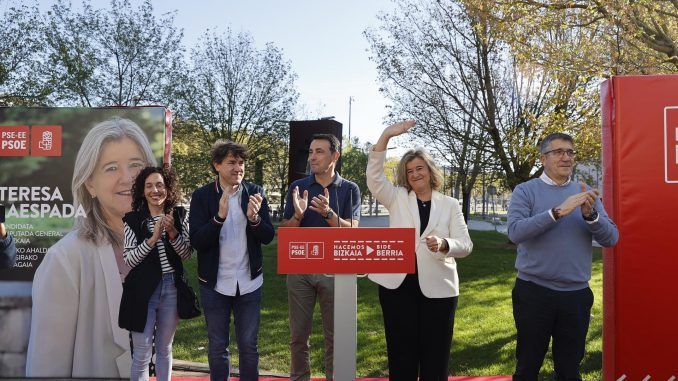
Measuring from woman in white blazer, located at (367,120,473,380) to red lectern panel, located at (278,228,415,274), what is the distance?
2.00 feet

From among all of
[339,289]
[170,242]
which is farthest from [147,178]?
[339,289]

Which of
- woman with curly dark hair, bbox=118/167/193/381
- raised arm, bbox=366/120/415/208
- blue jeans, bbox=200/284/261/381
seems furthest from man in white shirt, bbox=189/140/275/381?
raised arm, bbox=366/120/415/208

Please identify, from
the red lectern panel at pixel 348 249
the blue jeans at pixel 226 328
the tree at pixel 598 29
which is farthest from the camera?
the tree at pixel 598 29

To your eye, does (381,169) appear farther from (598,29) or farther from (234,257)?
(598,29)

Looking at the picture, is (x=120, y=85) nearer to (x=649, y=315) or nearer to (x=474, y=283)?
(x=474, y=283)

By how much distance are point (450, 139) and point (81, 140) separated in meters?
13.6

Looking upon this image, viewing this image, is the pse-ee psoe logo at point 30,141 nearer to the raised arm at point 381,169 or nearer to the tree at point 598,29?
the raised arm at point 381,169

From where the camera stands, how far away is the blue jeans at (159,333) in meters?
3.18

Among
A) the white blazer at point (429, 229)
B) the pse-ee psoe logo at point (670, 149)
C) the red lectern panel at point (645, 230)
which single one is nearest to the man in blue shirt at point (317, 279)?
the white blazer at point (429, 229)

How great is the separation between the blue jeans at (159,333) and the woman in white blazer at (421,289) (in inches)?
48.3

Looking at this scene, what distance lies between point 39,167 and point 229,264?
201 centimetres

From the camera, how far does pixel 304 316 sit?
12.3 ft

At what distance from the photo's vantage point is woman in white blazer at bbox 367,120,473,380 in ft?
9.96

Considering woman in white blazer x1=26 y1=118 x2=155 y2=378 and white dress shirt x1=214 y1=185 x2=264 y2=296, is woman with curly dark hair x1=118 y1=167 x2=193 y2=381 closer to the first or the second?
white dress shirt x1=214 y1=185 x2=264 y2=296
